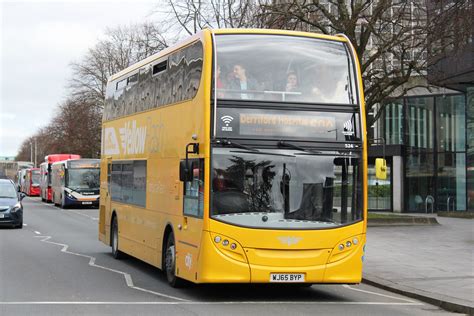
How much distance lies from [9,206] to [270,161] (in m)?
17.1

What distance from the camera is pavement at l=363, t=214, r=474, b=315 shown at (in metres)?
12.1

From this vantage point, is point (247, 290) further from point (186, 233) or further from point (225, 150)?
point (225, 150)

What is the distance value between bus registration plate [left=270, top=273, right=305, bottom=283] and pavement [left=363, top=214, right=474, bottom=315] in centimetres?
229

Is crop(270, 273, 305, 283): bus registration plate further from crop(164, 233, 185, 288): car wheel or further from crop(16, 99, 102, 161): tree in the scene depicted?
crop(16, 99, 102, 161): tree

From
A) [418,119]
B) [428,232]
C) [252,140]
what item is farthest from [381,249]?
[418,119]

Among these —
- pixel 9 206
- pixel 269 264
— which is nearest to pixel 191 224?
pixel 269 264

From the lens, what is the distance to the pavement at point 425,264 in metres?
12.1

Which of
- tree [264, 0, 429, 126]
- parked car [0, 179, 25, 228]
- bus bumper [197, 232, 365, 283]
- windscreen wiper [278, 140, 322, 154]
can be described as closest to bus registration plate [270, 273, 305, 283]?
bus bumper [197, 232, 365, 283]

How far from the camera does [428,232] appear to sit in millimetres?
25406

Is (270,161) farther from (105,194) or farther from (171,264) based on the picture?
(105,194)

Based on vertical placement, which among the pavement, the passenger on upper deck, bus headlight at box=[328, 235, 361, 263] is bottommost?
the pavement

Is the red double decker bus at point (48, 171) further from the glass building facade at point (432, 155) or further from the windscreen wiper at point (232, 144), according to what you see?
the windscreen wiper at point (232, 144)

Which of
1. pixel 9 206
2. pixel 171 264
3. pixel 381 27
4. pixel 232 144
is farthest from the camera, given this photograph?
pixel 381 27

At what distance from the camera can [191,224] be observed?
36.6ft
